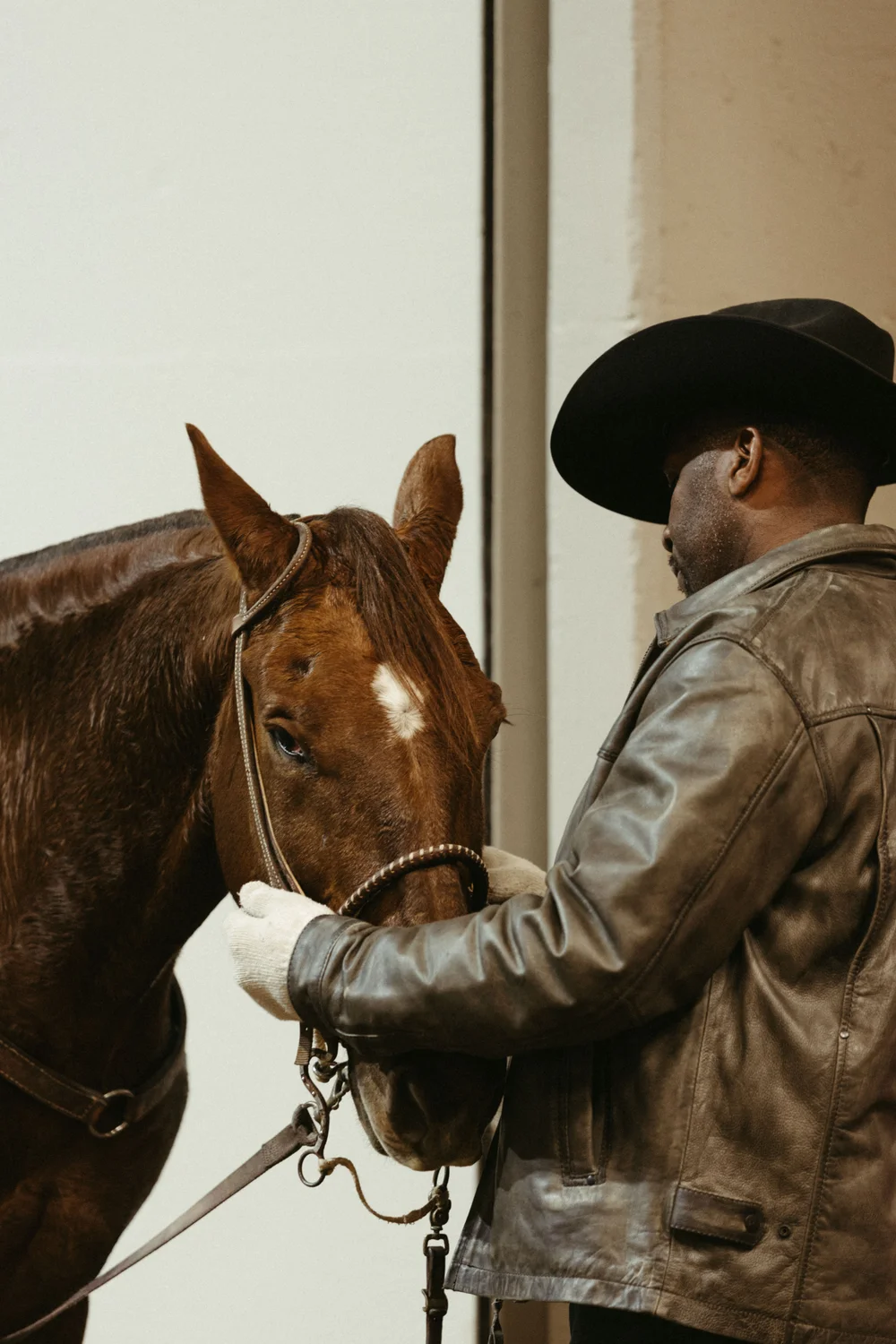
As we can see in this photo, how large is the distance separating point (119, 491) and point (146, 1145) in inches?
51.1

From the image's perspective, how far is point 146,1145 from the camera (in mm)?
1505

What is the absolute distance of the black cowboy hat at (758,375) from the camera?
3.81ft

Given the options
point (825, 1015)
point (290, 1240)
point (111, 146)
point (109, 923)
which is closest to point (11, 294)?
point (111, 146)

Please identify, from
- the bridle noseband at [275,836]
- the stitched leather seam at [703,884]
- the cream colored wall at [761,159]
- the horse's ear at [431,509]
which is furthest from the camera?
the cream colored wall at [761,159]

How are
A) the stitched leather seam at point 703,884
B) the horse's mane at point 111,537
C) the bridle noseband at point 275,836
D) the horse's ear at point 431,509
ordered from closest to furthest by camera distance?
the stitched leather seam at point 703,884
the bridle noseband at point 275,836
the horse's ear at point 431,509
the horse's mane at point 111,537

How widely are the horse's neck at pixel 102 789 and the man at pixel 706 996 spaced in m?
0.30

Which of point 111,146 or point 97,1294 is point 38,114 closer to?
point 111,146

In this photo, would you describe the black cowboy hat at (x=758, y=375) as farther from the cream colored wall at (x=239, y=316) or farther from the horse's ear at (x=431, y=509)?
the cream colored wall at (x=239, y=316)

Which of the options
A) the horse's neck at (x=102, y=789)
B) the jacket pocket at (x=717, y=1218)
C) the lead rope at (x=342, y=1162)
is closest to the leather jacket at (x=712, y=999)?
the jacket pocket at (x=717, y=1218)

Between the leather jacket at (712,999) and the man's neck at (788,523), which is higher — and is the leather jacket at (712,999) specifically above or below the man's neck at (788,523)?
below

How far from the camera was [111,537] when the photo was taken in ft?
4.83

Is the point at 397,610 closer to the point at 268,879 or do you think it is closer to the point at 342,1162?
the point at 268,879

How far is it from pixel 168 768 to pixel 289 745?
0.73ft

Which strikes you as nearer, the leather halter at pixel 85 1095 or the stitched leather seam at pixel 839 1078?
the stitched leather seam at pixel 839 1078
